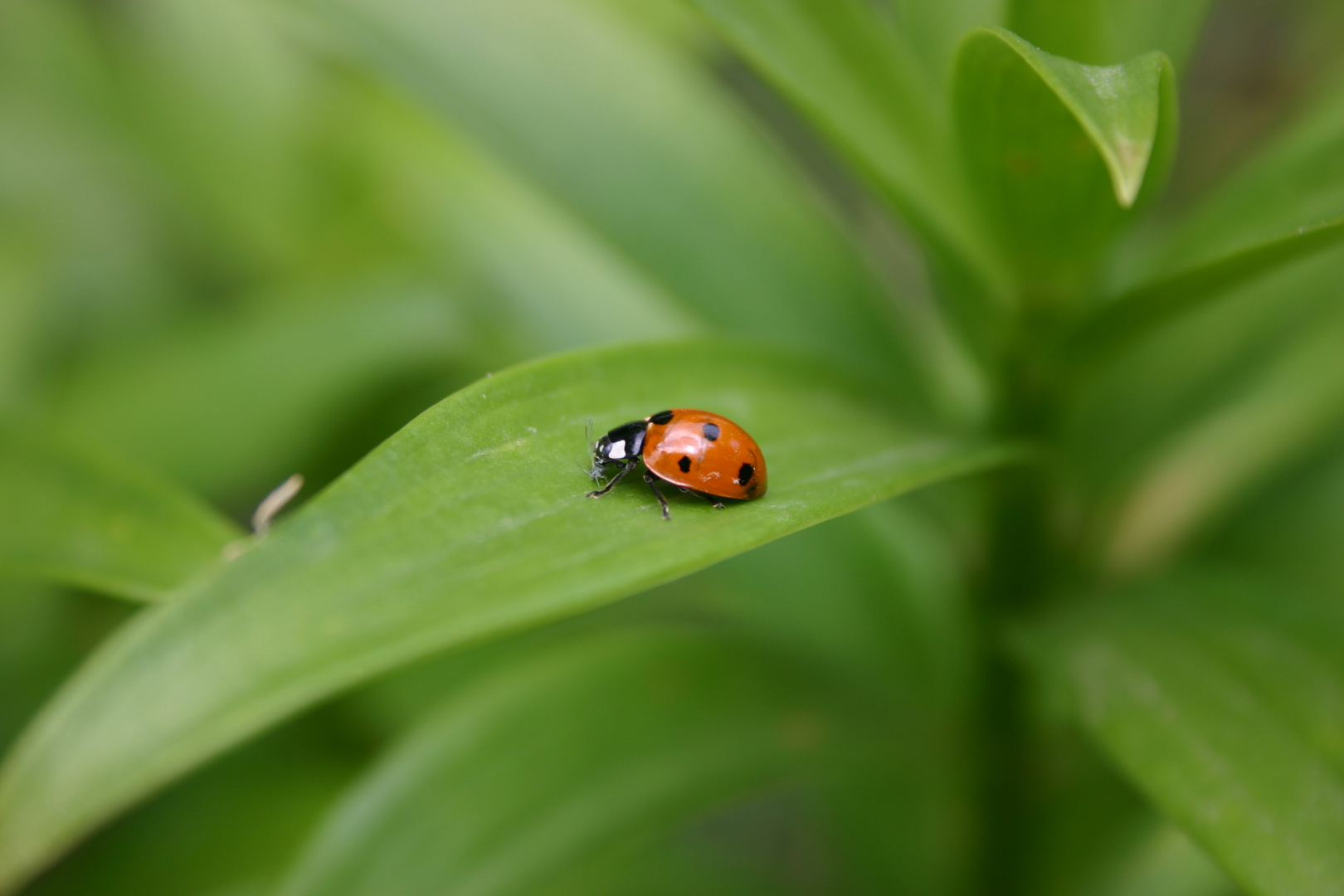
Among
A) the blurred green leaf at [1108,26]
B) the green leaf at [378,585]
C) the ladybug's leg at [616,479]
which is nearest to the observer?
the green leaf at [378,585]

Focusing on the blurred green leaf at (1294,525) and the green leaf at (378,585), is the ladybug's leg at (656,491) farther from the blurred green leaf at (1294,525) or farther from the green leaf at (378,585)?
the blurred green leaf at (1294,525)

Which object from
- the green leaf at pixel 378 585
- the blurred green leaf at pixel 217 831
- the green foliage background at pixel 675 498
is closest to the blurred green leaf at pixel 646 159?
the green foliage background at pixel 675 498

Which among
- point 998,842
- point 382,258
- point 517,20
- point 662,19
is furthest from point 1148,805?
point 662,19

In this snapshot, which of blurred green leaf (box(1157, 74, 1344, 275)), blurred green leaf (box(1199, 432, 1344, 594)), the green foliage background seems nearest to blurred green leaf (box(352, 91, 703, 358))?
the green foliage background

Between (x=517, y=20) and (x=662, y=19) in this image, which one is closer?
(x=517, y=20)

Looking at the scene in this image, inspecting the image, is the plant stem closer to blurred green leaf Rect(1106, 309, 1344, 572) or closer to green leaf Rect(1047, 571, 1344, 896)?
green leaf Rect(1047, 571, 1344, 896)

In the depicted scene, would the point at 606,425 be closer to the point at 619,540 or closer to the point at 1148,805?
the point at 619,540
